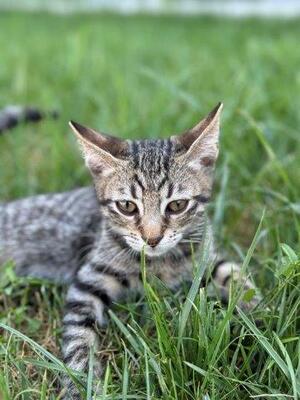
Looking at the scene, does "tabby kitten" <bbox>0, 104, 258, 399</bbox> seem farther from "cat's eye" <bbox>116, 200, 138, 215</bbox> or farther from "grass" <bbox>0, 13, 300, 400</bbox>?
"grass" <bbox>0, 13, 300, 400</bbox>

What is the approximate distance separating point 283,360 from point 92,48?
503cm

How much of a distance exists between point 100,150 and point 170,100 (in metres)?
2.12

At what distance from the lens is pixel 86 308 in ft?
8.59

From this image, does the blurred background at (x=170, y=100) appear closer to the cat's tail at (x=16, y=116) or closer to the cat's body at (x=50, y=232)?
the cat's tail at (x=16, y=116)

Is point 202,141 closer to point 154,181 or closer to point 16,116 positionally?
point 154,181

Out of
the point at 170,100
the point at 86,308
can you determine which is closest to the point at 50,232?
the point at 86,308

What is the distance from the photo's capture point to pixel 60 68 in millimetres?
5645

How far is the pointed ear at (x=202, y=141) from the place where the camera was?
254cm

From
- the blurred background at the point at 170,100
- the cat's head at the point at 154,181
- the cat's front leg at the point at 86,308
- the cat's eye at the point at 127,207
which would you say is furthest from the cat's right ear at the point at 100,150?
the blurred background at the point at 170,100

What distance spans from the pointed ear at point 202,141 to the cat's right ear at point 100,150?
0.25 m

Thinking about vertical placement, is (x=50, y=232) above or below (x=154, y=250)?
below

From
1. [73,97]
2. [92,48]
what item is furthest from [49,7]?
[73,97]

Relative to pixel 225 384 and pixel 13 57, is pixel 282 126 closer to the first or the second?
pixel 225 384

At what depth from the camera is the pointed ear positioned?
2541 mm
